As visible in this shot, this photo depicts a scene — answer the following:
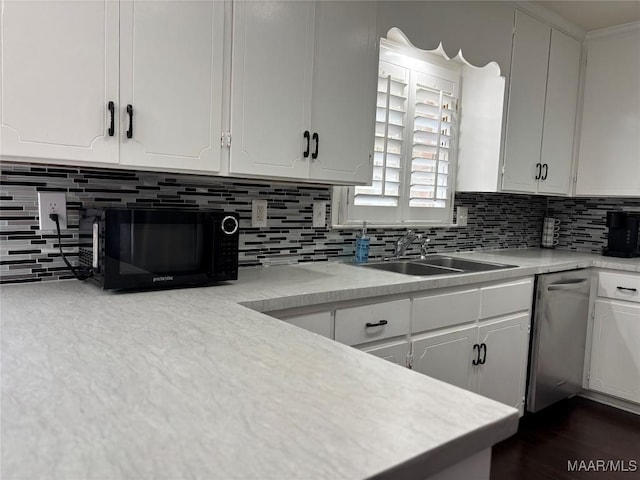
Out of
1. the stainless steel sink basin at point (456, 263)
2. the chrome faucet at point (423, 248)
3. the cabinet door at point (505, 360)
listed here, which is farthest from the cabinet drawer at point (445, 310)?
the chrome faucet at point (423, 248)

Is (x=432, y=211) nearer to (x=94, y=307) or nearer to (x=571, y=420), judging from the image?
(x=571, y=420)

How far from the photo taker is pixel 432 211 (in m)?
2.91

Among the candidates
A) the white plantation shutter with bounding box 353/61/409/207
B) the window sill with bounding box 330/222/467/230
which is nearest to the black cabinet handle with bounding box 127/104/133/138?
the window sill with bounding box 330/222/467/230

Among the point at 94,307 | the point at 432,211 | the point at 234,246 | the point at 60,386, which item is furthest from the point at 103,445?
the point at 432,211

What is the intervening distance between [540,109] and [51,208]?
2845mm

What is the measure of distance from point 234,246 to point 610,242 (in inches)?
110

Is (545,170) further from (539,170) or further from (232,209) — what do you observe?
(232,209)

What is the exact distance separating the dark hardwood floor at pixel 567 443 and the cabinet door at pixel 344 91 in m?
1.51

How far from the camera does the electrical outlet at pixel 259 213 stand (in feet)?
6.90

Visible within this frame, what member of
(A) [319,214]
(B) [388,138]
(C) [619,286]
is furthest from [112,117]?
(C) [619,286]

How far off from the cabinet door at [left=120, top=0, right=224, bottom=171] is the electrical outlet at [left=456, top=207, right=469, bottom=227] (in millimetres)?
1879

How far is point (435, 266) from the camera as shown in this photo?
256 cm

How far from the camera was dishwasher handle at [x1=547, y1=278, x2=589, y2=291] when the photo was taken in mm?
2664

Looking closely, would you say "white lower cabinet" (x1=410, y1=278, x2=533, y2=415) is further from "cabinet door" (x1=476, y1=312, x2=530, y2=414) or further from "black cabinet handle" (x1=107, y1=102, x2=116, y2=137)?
"black cabinet handle" (x1=107, y1=102, x2=116, y2=137)
